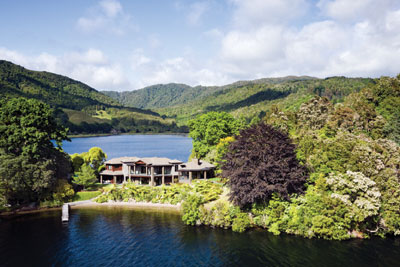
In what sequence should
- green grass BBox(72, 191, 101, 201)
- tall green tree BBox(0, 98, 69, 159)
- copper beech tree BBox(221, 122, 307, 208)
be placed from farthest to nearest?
green grass BBox(72, 191, 101, 201), tall green tree BBox(0, 98, 69, 159), copper beech tree BBox(221, 122, 307, 208)

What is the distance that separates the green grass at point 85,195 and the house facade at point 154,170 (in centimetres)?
725

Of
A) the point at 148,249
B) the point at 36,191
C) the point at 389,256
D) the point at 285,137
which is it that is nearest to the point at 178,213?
the point at 148,249

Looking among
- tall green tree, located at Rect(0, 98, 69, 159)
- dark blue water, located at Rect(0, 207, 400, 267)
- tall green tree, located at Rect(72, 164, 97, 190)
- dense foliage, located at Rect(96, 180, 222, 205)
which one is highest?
tall green tree, located at Rect(0, 98, 69, 159)

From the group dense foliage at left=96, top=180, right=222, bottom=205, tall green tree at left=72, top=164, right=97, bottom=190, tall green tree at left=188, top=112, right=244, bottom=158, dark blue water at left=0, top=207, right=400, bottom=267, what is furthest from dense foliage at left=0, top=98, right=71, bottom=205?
tall green tree at left=188, top=112, right=244, bottom=158

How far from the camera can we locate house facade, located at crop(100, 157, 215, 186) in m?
60.6

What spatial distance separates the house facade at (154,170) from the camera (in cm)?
6056

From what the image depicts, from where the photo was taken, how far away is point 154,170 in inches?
2408

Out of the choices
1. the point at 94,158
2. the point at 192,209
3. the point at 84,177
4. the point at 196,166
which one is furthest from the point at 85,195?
the point at 192,209

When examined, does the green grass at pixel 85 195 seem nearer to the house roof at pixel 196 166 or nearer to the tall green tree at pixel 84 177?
the tall green tree at pixel 84 177

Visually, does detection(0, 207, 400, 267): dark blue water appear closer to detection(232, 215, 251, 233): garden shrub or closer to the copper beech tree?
detection(232, 215, 251, 233): garden shrub

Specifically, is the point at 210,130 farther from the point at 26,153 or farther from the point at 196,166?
the point at 26,153

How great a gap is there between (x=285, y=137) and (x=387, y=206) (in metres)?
15.5

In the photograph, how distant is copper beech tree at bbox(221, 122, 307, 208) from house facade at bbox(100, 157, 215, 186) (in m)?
20.9

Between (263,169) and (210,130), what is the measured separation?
3673cm
